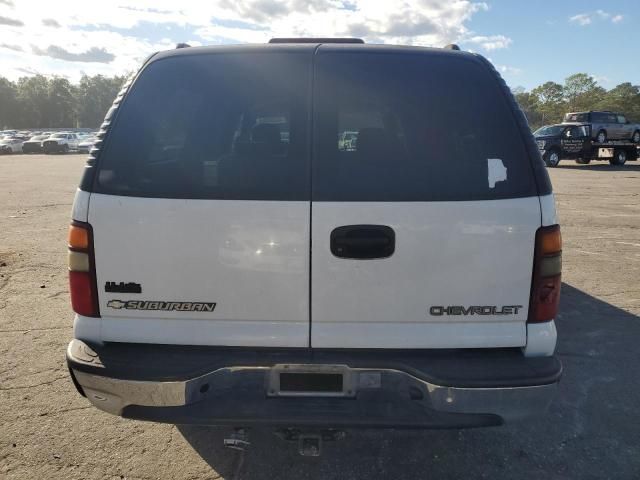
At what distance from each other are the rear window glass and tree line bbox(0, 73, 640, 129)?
7943 centimetres

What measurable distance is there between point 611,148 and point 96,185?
26612mm

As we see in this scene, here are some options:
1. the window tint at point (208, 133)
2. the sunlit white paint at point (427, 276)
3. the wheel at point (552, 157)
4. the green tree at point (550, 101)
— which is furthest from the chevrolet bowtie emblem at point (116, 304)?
the green tree at point (550, 101)

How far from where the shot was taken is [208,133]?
7.58 ft

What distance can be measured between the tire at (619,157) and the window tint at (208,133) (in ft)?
86.4

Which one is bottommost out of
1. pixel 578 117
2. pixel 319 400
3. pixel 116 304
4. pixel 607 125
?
pixel 319 400

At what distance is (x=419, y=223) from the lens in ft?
6.82

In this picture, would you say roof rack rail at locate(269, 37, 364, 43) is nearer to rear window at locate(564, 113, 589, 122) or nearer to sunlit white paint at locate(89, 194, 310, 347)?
sunlit white paint at locate(89, 194, 310, 347)

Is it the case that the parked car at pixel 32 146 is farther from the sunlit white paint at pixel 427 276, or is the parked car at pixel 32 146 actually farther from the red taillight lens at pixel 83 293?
the sunlit white paint at pixel 427 276

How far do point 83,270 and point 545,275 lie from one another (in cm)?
203

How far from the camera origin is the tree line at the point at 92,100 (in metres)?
78.6

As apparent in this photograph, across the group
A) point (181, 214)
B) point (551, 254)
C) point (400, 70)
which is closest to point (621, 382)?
point (551, 254)

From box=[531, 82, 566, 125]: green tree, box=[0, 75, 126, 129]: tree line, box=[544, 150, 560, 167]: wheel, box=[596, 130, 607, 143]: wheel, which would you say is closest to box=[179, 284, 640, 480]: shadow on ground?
box=[544, 150, 560, 167]: wheel

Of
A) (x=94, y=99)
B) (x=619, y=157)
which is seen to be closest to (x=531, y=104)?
(x=619, y=157)

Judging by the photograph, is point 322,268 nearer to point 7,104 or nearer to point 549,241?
point 549,241
